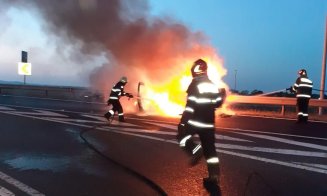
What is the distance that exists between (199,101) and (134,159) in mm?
2248

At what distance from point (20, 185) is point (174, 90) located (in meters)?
10.5

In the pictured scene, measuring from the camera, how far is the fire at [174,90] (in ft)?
48.5

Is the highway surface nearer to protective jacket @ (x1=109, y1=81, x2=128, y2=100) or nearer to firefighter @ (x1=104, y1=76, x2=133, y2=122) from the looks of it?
firefighter @ (x1=104, y1=76, x2=133, y2=122)

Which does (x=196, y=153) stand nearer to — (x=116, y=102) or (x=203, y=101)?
(x=203, y=101)

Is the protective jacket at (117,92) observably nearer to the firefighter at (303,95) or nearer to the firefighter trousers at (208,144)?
the firefighter at (303,95)

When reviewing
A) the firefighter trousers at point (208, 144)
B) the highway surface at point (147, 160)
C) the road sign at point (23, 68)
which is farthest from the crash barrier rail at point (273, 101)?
the road sign at point (23, 68)

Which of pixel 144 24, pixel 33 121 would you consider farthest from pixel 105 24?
pixel 33 121

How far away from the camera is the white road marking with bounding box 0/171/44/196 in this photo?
544 centimetres

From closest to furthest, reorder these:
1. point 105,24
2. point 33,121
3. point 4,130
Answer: point 4,130 < point 33,121 < point 105,24

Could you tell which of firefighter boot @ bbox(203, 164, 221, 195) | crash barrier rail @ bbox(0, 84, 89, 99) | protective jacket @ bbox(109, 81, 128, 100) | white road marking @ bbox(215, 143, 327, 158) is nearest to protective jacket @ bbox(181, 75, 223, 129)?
firefighter boot @ bbox(203, 164, 221, 195)

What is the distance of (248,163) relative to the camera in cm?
727

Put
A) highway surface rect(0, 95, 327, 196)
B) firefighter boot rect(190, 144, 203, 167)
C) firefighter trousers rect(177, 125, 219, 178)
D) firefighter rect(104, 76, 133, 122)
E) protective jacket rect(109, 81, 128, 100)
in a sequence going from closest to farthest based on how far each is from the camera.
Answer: highway surface rect(0, 95, 327, 196)
firefighter trousers rect(177, 125, 219, 178)
firefighter boot rect(190, 144, 203, 167)
firefighter rect(104, 76, 133, 122)
protective jacket rect(109, 81, 128, 100)

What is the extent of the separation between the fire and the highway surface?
107 inches

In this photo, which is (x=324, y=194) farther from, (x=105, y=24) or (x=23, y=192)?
(x=105, y=24)
